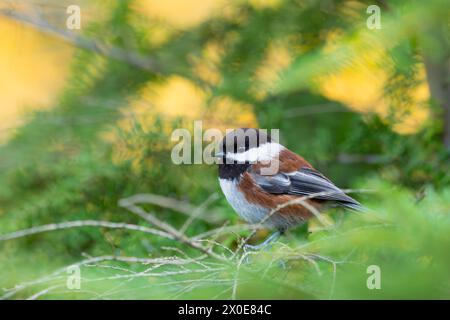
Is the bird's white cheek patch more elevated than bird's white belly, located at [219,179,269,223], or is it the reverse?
the bird's white cheek patch

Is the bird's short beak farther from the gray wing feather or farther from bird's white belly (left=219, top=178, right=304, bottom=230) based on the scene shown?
the gray wing feather

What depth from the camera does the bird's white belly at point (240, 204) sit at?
2484mm

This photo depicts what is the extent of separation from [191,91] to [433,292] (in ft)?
7.42

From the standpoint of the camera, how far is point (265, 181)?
2736 millimetres

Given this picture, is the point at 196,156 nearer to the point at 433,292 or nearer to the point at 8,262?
the point at 8,262

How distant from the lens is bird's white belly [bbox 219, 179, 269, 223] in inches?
97.8

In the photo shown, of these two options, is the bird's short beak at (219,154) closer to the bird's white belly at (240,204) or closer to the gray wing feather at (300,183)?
the bird's white belly at (240,204)

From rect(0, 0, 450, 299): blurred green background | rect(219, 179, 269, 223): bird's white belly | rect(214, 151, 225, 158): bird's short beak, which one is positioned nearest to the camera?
rect(0, 0, 450, 299): blurred green background

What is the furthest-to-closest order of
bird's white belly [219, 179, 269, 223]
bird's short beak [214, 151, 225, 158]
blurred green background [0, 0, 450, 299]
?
bird's short beak [214, 151, 225, 158], bird's white belly [219, 179, 269, 223], blurred green background [0, 0, 450, 299]

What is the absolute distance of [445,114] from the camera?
2352 mm

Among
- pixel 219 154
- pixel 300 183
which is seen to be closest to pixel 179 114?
pixel 219 154

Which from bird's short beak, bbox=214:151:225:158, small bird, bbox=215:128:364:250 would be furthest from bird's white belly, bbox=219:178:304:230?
bird's short beak, bbox=214:151:225:158

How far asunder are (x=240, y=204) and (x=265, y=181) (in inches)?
8.9

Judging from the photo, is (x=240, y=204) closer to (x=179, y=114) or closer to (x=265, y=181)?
(x=265, y=181)
